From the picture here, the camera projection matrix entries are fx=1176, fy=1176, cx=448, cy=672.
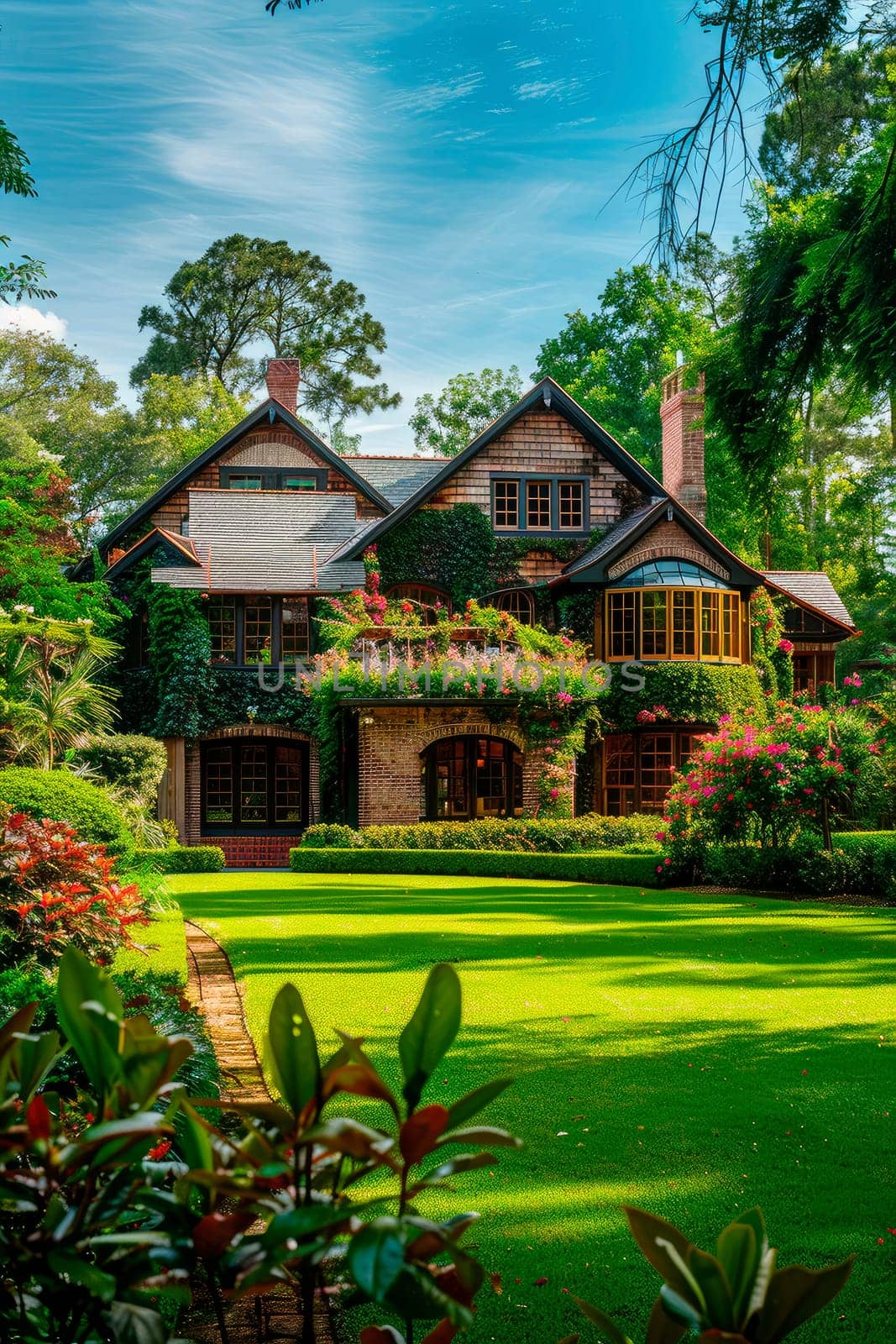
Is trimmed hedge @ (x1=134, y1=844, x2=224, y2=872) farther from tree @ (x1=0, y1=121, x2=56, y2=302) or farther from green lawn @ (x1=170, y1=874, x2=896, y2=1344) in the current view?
tree @ (x1=0, y1=121, x2=56, y2=302)

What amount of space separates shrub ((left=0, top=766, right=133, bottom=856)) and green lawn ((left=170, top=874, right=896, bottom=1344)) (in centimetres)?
153

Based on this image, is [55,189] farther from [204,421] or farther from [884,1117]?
[204,421]

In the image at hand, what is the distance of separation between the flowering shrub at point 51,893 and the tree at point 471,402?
41.4 m

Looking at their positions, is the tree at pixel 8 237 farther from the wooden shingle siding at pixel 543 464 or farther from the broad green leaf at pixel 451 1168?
the wooden shingle siding at pixel 543 464

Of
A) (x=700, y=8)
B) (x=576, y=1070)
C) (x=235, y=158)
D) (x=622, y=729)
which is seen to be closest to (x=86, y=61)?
(x=235, y=158)

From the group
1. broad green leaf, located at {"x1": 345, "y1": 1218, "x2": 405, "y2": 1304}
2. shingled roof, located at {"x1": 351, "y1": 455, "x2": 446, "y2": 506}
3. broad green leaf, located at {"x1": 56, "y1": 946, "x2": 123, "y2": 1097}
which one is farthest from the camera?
shingled roof, located at {"x1": 351, "y1": 455, "x2": 446, "y2": 506}

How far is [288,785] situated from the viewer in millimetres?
28703

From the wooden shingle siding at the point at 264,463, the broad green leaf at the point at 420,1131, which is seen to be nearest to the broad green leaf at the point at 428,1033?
the broad green leaf at the point at 420,1131

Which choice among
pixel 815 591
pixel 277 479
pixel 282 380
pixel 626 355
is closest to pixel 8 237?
pixel 277 479

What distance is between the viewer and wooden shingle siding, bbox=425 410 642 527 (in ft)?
97.3

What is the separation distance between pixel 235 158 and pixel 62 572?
2517cm

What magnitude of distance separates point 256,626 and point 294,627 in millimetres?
926

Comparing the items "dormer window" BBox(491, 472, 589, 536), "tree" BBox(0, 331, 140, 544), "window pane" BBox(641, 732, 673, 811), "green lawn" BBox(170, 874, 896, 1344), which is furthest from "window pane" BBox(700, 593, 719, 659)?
"tree" BBox(0, 331, 140, 544)

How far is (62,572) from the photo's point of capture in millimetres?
31406
